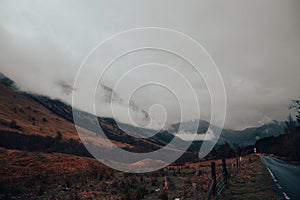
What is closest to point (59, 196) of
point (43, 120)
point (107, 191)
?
point (107, 191)

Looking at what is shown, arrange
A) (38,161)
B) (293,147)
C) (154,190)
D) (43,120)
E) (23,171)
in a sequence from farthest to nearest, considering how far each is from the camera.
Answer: (43,120)
(38,161)
(293,147)
(23,171)
(154,190)

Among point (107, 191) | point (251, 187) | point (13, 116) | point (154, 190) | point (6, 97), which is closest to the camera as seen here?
point (251, 187)

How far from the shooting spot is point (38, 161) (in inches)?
2128

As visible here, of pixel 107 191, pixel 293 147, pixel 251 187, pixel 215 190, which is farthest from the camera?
pixel 293 147

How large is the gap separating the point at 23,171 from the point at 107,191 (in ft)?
94.9

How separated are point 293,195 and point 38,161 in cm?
5165

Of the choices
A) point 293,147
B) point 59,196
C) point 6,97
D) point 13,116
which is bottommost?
point 59,196

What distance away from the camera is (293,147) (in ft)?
157

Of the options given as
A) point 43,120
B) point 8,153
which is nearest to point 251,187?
point 8,153

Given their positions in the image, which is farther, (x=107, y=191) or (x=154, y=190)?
(x=107, y=191)

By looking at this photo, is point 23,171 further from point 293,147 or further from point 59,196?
point 293,147

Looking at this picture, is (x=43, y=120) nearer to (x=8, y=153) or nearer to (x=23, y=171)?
(x=8, y=153)

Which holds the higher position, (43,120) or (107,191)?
(43,120)

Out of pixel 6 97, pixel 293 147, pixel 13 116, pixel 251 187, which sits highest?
pixel 6 97
